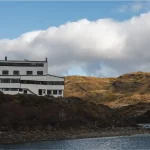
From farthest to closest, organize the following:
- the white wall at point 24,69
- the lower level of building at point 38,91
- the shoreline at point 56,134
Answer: the white wall at point 24,69
the lower level of building at point 38,91
the shoreline at point 56,134

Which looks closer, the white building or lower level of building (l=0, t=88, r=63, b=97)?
lower level of building (l=0, t=88, r=63, b=97)

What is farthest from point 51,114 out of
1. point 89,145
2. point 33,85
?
point 33,85

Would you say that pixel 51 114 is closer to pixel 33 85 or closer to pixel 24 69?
pixel 33 85

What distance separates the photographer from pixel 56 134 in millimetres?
89625

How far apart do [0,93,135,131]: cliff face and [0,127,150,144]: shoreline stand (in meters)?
2.34

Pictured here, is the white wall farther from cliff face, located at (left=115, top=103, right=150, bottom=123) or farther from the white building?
cliff face, located at (left=115, top=103, right=150, bottom=123)

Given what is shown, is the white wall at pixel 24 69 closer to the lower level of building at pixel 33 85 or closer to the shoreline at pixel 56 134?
the lower level of building at pixel 33 85

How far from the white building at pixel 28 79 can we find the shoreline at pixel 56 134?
3486 centimetres

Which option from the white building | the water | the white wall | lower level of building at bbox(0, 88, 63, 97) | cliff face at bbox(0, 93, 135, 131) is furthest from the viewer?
the white wall

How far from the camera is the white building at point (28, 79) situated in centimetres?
12781

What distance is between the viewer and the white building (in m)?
128

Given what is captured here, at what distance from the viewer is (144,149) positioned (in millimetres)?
75688

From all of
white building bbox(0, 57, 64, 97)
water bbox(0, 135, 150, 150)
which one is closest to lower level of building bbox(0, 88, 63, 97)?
white building bbox(0, 57, 64, 97)

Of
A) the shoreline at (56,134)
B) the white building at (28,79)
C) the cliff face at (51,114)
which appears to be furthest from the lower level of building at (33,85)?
the shoreline at (56,134)
